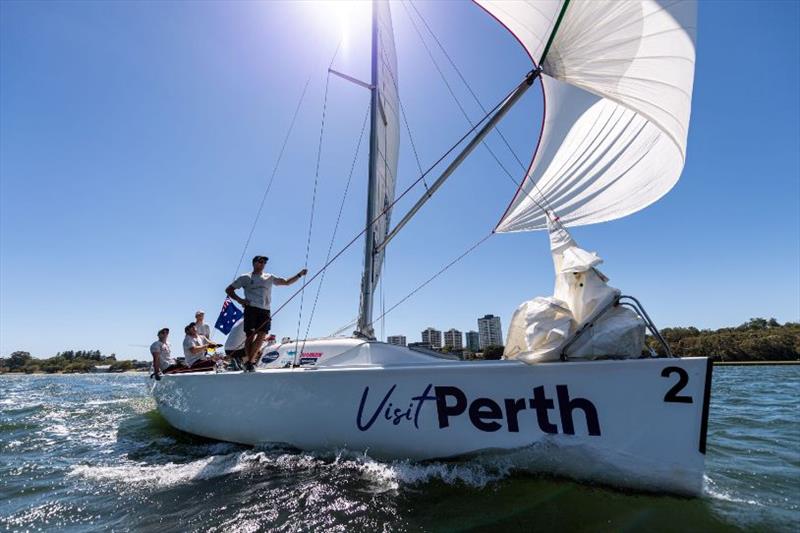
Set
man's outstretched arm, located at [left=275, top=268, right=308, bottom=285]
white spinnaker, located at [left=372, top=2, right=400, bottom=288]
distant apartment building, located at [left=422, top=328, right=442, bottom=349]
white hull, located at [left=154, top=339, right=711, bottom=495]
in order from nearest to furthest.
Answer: white hull, located at [left=154, top=339, right=711, bottom=495] < man's outstretched arm, located at [left=275, top=268, right=308, bottom=285] < white spinnaker, located at [left=372, top=2, right=400, bottom=288] < distant apartment building, located at [left=422, top=328, right=442, bottom=349]

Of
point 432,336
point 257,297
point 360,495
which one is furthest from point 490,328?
point 360,495

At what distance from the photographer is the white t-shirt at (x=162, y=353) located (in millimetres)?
7262

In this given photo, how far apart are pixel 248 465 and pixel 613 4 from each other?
5.36m

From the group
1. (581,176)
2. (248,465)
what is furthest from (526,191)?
(248,465)

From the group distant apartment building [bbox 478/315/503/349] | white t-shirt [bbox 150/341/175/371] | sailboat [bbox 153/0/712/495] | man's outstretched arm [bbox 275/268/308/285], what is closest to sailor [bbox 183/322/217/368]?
white t-shirt [bbox 150/341/175/371]

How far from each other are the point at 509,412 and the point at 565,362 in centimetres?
56

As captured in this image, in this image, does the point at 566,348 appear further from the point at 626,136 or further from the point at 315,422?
the point at 626,136

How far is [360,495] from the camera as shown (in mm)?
2957

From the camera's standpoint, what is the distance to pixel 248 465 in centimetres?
385

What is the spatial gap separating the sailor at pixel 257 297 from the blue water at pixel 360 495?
4.12 ft

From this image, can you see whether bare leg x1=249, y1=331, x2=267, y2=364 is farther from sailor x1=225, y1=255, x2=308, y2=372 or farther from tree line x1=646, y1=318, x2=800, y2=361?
tree line x1=646, y1=318, x2=800, y2=361

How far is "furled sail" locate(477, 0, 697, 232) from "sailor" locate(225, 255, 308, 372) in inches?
117

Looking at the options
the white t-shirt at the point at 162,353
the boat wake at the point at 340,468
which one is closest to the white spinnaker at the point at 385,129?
the boat wake at the point at 340,468

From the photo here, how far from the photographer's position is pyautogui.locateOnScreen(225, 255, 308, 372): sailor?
467 cm
